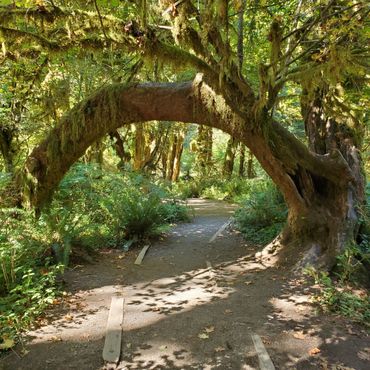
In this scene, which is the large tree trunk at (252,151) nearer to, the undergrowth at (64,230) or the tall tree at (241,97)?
the tall tree at (241,97)

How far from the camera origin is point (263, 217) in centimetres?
962

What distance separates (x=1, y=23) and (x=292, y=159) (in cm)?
545

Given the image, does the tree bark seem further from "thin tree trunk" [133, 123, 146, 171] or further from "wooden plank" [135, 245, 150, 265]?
"thin tree trunk" [133, 123, 146, 171]

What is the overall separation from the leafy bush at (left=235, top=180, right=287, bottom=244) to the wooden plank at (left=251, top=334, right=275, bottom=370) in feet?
15.3

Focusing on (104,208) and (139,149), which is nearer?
(104,208)

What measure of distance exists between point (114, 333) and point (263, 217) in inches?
241

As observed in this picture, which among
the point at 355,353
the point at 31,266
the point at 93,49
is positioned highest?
the point at 93,49

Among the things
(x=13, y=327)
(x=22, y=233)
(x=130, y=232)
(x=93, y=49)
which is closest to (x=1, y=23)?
(x=93, y=49)

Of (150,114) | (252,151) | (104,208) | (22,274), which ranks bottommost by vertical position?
(22,274)

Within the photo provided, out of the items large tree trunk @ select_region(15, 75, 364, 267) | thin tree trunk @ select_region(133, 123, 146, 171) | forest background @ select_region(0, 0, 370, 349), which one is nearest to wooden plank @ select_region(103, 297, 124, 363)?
forest background @ select_region(0, 0, 370, 349)

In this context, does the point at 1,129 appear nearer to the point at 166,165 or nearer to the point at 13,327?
the point at 13,327

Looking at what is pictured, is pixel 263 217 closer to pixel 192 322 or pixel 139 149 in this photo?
pixel 192 322

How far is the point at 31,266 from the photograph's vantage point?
18.5 feet

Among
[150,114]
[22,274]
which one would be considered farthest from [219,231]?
[22,274]
